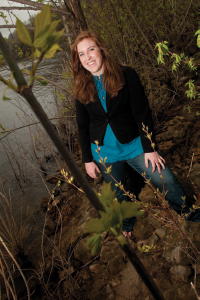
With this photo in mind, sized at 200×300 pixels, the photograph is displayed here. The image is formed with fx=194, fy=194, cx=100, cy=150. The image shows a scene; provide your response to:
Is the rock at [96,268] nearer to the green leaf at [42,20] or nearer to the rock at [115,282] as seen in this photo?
the rock at [115,282]

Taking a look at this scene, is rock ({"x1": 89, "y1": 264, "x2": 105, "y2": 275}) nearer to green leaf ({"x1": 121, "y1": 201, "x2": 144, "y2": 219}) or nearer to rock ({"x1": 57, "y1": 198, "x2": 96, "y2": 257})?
rock ({"x1": 57, "y1": 198, "x2": 96, "y2": 257})

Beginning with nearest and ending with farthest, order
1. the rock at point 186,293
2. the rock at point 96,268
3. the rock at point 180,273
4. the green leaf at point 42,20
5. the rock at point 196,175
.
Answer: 1. the green leaf at point 42,20
2. the rock at point 186,293
3. the rock at point 180,273
4. the rock at point 96,268
5. the rock at point 196,175

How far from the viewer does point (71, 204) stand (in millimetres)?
3721

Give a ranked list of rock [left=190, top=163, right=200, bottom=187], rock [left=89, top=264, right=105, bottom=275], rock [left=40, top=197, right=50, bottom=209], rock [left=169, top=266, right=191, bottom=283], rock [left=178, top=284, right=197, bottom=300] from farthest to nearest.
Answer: rock [left=40, top=197, right=50, bottom=209], rock [left=190, top=163, right=200, bottom=187], rock [left=89, top=264, right=105, bottom=275], rock [left=169, top=266, right=191, bottom=283], rock [left=178, top=284, right=197, bottom=300]

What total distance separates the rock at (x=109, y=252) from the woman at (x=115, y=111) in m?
0.66

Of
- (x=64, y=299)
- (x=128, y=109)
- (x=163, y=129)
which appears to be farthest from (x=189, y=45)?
(x=64, y=299)

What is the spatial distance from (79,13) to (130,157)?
2.00 metres

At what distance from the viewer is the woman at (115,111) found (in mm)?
1860

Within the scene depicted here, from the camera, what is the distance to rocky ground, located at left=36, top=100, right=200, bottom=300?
1773 mm

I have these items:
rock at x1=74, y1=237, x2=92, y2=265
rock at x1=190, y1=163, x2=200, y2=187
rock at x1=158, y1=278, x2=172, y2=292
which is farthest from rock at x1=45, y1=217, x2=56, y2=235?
rock at x1=190, y1=163, x2=200, y2=187

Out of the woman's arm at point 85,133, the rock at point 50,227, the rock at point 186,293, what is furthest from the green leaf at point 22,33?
the rock at point 50,227

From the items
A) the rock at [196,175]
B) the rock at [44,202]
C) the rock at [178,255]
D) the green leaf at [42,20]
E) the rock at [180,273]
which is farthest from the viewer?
the rock at [44,202]

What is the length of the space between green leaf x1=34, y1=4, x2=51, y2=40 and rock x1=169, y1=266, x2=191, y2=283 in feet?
6.84

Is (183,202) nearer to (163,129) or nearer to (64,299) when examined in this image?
(64,299)
